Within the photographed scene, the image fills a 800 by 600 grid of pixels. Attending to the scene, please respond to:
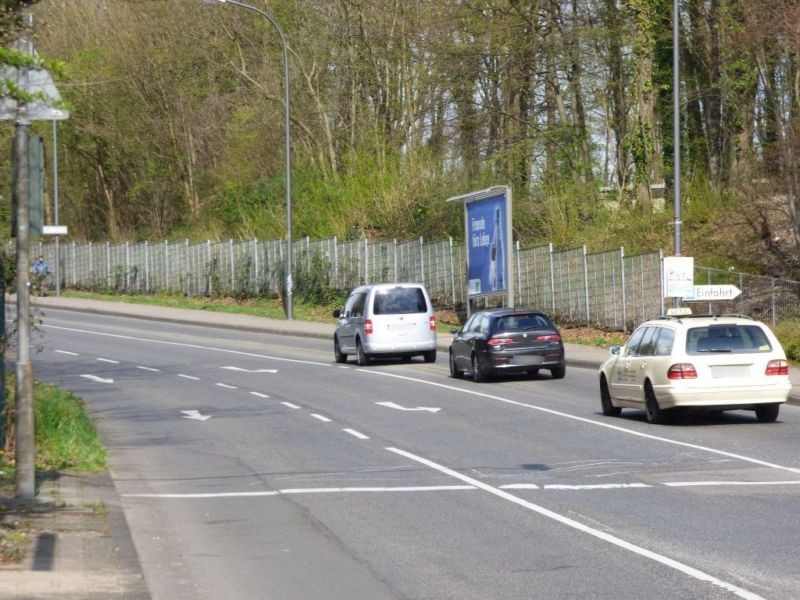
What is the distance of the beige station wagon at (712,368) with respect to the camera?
59.7 feet

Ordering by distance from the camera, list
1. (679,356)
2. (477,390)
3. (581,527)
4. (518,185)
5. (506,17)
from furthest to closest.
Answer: (518,185) < (506,17) < (477,390) < (679,356) < (581,527)

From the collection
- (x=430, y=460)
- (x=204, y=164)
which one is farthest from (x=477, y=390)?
(x=204, y=164)

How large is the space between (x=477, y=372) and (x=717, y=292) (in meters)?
4.81

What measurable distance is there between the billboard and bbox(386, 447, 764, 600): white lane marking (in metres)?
23.3

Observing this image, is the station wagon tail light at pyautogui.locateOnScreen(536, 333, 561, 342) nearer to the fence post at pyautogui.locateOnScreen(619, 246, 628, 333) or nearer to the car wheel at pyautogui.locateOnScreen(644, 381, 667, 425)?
the car wheel at pyautogui.locateOnScreen(644, 381, 667, 425)

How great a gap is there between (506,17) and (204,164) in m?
27.2

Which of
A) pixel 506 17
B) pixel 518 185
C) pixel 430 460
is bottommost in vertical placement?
pixel 430 460

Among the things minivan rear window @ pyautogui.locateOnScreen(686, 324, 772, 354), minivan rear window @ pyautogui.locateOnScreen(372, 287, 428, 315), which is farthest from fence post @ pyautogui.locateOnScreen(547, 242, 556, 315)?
minivan rear window @ pyautogui.locateOnScreen(686, 324, 772, 354)

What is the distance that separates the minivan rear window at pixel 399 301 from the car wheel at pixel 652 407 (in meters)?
12.8

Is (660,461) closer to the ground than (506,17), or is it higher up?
closer to the ground

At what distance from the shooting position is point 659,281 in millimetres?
34562

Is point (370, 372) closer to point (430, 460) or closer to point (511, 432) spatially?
point (511, 432)

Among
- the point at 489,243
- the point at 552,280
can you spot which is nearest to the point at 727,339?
the point at 489,243

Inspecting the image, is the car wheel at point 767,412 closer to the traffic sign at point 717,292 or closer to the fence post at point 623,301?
the traffic sign at point 717,292
